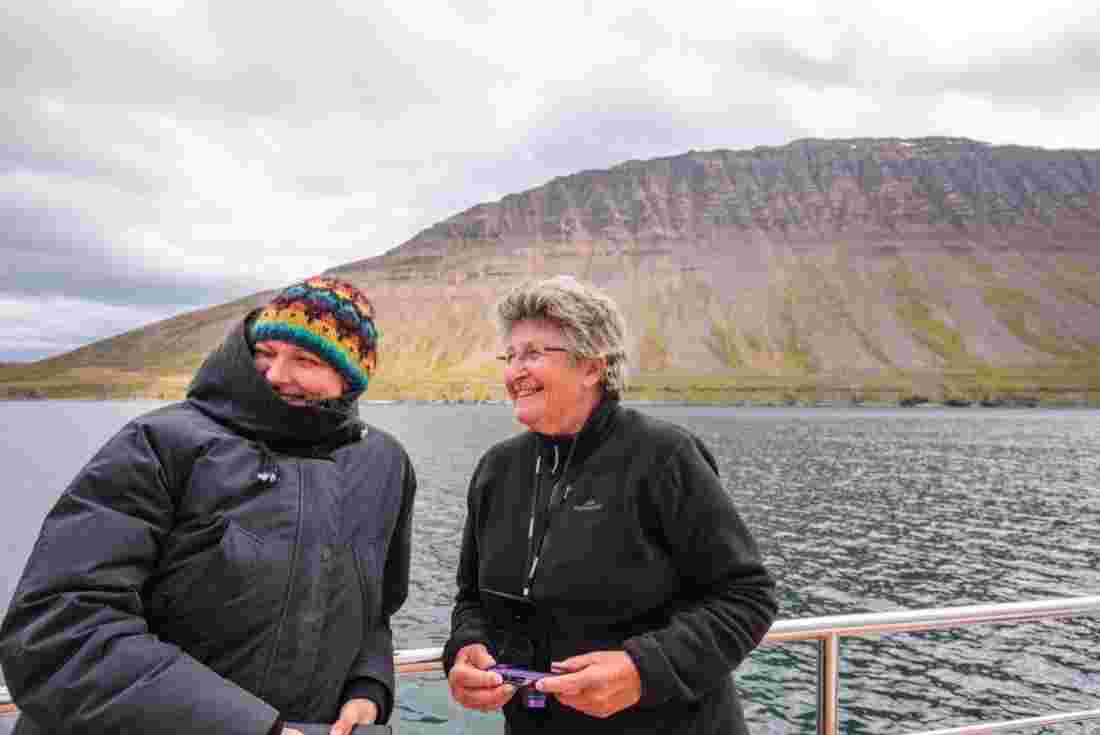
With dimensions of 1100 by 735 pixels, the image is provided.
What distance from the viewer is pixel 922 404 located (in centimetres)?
15375

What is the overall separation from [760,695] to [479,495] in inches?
468

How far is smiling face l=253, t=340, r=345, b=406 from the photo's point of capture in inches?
92.3

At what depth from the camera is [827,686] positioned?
3.45 m

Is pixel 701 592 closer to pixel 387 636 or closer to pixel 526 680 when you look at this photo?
pixel 526 680

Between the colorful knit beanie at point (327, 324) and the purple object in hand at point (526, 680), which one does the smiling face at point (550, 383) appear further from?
the purple object in hand at point (526, 680)

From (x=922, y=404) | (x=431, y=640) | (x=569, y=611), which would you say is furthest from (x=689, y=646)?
(x=922, y=404)

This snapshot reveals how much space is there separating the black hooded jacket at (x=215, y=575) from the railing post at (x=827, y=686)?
1952mm

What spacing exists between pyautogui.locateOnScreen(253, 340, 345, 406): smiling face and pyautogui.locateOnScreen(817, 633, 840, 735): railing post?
93.5 inches

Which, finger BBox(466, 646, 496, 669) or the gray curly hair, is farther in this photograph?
the gray curly hair

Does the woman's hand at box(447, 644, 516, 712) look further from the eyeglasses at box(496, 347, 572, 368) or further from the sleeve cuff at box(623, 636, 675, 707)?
the eyeglasses at box(496, 347, 572, 368)

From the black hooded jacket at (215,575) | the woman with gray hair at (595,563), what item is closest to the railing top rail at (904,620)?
the woman with gray hair at (595,563)

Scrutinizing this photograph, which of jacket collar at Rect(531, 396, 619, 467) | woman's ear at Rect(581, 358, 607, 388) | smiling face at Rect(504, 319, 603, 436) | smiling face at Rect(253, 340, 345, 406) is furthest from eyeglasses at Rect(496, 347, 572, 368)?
smiling face at Rect(253, 340, 345, 406)

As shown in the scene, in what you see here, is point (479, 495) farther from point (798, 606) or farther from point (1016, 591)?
point (1016, 591)

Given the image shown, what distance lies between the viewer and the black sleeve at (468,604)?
2789 millimetres
